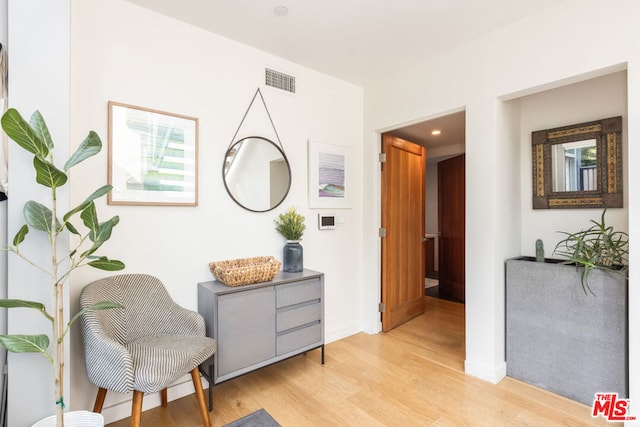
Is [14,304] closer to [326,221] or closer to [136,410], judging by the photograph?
Answer: [136,410]

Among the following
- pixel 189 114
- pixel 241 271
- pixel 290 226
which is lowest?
pixel 241 271

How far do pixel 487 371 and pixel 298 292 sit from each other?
1.52 meters

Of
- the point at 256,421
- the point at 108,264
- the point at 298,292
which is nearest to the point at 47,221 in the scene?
the point at 108,264

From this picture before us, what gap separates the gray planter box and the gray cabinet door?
5.94 feet

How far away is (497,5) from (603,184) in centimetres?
145

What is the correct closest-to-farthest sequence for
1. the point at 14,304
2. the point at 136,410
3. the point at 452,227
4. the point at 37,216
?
the point at 14,304 < the point at 37,216 < the point at 136,410 < the point at 452,227

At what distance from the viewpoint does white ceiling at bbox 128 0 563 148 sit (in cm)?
202

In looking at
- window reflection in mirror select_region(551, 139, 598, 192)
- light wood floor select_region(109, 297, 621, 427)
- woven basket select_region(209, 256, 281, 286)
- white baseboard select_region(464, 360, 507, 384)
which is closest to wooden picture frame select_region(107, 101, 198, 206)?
woven basket select_region(209, 256, 281, 286)

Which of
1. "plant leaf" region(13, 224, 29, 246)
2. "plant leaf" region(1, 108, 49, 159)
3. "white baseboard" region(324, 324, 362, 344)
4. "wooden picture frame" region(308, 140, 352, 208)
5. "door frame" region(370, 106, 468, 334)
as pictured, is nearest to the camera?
"plant leaf" region(1, 108, 49, 159)

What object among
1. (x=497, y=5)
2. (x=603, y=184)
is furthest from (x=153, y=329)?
(x=603, y=184)

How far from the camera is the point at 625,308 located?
1891 mm

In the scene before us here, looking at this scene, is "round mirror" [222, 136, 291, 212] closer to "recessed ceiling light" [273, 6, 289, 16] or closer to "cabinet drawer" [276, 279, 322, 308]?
"cabinet drawer" [276, 279, 322, 308]

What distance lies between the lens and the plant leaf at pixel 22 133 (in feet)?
3.69

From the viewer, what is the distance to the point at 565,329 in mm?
2137
